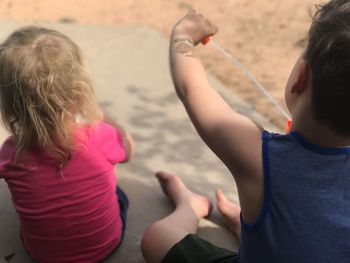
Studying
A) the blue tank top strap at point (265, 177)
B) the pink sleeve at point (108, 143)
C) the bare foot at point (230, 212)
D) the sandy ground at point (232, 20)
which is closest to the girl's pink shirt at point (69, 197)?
the pink sleeve at point (108, 143)

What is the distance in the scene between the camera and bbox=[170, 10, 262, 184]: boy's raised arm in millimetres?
1195

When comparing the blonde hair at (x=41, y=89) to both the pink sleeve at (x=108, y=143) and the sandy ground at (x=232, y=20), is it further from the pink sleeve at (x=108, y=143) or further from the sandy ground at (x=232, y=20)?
the sandy ground at (x=232, y=20)

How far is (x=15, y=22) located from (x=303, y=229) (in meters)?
3.17

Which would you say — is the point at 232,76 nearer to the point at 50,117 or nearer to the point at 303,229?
the point at 50,117

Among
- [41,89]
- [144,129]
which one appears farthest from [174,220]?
[144,129]

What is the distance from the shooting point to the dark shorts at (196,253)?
5.40ft

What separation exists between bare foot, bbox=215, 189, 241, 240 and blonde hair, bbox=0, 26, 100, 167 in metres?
0.77

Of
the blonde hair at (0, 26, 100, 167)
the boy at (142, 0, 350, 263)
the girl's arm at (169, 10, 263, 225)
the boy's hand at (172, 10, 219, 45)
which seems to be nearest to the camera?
the boy at (142, 0, 350, 263)

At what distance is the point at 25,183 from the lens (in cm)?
168

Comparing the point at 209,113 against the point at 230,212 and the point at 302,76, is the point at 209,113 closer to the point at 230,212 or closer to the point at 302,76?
the point at 302,76

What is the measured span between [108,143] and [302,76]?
89cm

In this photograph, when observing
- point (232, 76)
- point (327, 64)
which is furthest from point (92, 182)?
point (232, 76)

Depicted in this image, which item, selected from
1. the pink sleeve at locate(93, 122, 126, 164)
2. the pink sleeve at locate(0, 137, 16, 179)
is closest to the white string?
the pink sleeve at locate(93, 122, 126, 164)

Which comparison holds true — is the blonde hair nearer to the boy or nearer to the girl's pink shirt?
the girl's pink shirt
